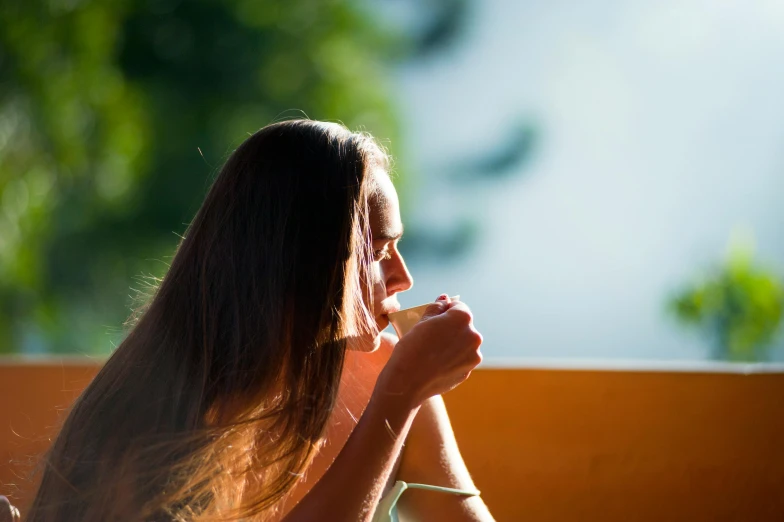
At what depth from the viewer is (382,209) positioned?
3.11ft

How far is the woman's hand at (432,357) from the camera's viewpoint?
80 centimetres

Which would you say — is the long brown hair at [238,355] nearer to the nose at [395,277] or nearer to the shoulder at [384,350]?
the nose at [395,277]

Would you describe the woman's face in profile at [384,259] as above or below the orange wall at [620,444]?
above

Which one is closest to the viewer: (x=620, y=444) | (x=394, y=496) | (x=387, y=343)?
(x=394, y=496)

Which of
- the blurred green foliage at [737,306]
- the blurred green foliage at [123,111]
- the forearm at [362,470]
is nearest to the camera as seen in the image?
the forearm at [362,470]

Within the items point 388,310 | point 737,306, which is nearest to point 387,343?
point 388,310

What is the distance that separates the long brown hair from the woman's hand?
0.09 metres

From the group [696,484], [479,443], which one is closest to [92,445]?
[479,443]

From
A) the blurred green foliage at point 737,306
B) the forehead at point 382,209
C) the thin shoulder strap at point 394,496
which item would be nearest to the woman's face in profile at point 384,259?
the forehead at point 382,209

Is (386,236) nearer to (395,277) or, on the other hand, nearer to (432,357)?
(395,277)

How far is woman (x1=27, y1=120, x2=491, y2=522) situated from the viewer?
0.78m

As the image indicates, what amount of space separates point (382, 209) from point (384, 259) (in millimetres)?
63

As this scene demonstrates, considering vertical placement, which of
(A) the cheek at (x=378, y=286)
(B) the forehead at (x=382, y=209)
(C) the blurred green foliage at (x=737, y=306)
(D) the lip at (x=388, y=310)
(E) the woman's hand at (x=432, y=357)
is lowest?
(C) the blurred green foliage at (x=737, y=306)

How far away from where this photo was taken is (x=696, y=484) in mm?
1330
